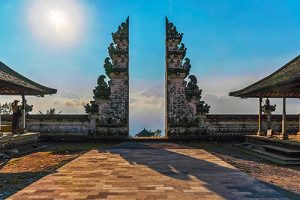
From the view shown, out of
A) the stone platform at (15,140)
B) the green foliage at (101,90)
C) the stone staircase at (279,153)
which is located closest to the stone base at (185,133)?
the green foliage at (101,90)

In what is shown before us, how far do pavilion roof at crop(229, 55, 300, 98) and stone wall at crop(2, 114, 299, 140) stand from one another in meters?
2.05

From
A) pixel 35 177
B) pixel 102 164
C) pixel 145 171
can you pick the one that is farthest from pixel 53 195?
pixel 102 164

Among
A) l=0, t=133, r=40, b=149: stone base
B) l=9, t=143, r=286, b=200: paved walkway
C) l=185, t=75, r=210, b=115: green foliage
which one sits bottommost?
Answer: l=9, t=143, r=286, b=200: paved walkway

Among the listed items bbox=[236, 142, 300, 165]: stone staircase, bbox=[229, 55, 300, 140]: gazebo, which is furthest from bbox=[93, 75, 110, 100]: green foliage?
bbox=[236, 142, 300, 165]: stone staircase

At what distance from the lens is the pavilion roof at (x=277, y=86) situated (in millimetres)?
13464

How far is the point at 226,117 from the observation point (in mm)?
20062

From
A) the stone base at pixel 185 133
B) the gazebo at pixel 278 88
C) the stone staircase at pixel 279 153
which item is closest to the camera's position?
the stone staircase at pixel 279 153

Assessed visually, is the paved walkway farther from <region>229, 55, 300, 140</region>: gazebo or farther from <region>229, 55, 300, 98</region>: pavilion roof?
<region>229, 55, 300, 140</region>: gazebo

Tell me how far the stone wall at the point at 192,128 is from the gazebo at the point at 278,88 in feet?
6.74

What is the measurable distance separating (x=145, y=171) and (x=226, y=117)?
11.8 metres

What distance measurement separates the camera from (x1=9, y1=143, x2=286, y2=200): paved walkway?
6.55m

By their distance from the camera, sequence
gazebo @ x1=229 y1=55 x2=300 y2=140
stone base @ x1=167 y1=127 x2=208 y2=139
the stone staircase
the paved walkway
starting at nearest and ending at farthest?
the paved walkway, the stone staircase, gazebo @ x1=229 y1=55 x2=300 y2=140, stone base @ x1=167 y1=127 x2=208 y2=139

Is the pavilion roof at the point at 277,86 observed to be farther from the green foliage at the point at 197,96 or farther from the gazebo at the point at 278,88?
the green foliage at the point at 197,96

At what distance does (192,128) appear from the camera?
1984cm
